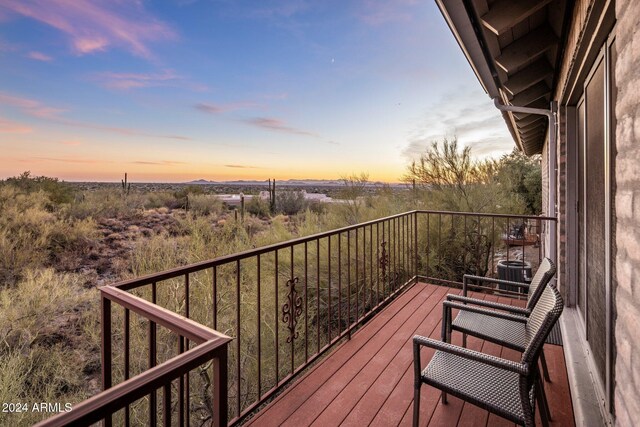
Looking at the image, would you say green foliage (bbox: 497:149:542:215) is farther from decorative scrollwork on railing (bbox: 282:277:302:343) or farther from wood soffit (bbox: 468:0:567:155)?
decorative scrollwork on railing (bbox: 282:277:302:343)

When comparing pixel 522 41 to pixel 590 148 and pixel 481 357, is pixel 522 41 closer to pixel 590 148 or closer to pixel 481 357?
pixel 590 148

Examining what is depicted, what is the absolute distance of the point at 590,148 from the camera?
2096 millimetres

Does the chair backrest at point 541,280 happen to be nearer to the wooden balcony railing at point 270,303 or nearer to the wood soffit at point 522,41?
the wooden balcony railing at point 270,303

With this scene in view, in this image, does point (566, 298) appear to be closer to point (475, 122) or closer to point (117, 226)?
point (475, 122)

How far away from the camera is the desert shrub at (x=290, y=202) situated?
15562 mm

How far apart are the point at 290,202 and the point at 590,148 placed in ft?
45.9

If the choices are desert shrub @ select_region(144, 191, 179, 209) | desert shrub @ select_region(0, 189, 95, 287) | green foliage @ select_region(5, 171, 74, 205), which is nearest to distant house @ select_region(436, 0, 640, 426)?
desert shrub @ select_region(0, 189, 95, 287)

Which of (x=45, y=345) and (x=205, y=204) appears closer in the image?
(x=45, y=345)

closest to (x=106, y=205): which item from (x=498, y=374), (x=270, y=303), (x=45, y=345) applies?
(x=45, y=345)

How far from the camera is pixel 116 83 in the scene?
436 inches

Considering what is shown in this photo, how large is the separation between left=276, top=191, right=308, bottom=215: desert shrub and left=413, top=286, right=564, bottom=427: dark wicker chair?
13741 mm

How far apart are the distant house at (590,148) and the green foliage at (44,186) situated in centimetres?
1520

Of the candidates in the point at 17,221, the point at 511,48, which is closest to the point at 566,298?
the point at 511,48

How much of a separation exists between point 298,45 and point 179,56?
401 centimetres
